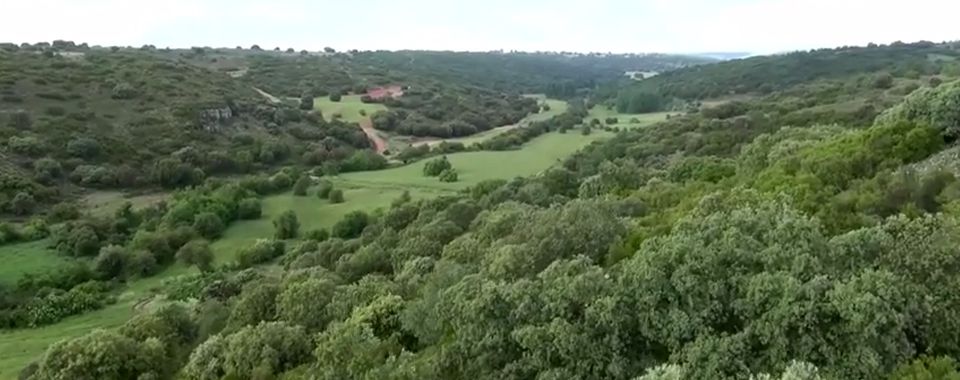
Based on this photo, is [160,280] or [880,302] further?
[160,280]

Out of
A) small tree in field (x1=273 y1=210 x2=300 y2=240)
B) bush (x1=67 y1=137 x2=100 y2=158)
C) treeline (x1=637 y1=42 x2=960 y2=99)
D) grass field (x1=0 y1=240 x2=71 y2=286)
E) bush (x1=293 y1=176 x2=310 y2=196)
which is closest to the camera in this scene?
grass field (x1=0 y1=240 x2=71 y2=286)

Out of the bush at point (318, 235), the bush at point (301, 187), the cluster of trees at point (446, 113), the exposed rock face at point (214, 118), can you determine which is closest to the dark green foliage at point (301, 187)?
the bush at point (301, 187)

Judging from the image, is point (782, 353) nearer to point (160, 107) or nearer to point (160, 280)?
point (160, 280)

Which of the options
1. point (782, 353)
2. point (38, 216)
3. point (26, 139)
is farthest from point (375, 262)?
point (26, 139)

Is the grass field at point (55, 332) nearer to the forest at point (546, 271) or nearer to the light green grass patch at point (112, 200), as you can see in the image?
the forest at point (546, 271)

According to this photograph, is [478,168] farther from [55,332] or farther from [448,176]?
[55,332]

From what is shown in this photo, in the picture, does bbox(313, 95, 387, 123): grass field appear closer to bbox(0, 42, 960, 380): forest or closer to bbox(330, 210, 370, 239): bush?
bbox(0, 42, 960, 380): forest

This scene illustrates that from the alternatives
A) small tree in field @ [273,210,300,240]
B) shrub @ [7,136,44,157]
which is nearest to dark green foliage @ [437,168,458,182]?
small tree in field @ [273,210,300,240]
